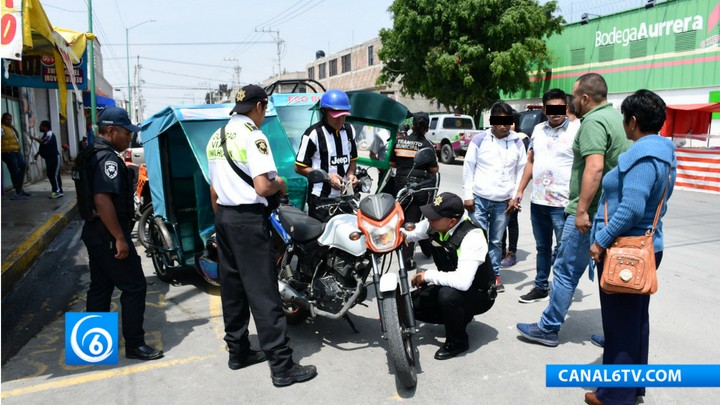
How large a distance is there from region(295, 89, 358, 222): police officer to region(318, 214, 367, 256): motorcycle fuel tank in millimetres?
713

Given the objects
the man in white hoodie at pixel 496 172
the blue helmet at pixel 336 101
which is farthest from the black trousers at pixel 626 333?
the blue helmet at pixel 336 101

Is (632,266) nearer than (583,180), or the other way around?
(632,266)

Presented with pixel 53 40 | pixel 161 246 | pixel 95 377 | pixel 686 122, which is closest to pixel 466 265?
pixel 95 377

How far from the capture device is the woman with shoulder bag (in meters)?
2.81

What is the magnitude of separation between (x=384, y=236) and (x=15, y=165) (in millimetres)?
10453

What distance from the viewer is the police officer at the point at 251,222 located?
3.41m

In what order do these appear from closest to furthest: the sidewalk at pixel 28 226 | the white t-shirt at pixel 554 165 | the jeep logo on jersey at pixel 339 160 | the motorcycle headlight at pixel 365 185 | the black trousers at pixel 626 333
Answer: the black trousers at pixel 626 333
the motorcycle headlight at pixel 365 185
the white t-shirt at pixel 554 165
the jeep logo on jersey at pixel 339 160
the sidewalk at pixel 28 226

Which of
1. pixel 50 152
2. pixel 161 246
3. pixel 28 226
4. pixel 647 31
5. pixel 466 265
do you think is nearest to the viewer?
pixel 466 265

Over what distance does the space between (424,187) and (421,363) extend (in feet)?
7.86

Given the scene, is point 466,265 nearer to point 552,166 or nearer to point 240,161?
point 552,166

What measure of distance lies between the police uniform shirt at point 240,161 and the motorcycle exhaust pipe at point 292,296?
773 mm

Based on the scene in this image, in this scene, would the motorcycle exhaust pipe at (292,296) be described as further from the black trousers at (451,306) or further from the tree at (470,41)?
the tree at (470,41)

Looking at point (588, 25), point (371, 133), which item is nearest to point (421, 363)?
point (371, 133)

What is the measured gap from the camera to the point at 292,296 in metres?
3.96
